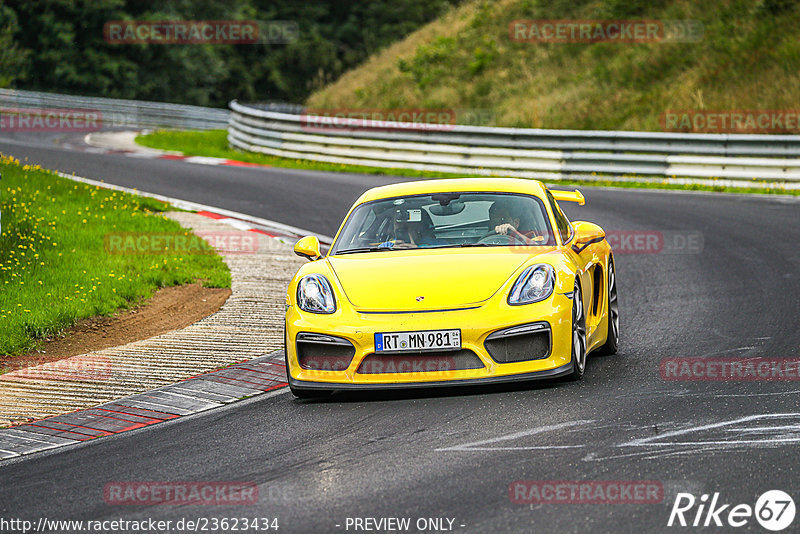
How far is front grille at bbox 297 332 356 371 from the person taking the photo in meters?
7.25

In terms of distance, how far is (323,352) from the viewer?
7.35 metres

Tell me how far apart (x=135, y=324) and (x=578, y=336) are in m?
4.69

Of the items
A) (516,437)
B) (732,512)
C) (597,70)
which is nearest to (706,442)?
(516,437)

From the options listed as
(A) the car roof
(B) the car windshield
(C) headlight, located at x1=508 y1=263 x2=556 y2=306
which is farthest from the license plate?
(A) the car roof

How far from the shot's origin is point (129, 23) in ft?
158

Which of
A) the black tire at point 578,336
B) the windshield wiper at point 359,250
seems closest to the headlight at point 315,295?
the windshield wiper at point 359,250

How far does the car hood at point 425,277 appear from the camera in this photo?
7289 mm

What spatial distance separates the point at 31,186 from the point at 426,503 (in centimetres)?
1317

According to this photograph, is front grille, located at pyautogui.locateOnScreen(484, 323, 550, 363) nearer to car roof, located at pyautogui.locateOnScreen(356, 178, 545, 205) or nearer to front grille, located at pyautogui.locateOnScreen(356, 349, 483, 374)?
front grille, located at pyautogui.locateOnScreen(356, 349, 483, 374)

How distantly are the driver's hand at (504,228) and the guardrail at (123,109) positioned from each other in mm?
33696

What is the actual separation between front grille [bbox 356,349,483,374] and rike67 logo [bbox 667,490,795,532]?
2.18 meters

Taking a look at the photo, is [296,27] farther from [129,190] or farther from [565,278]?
[565,278]

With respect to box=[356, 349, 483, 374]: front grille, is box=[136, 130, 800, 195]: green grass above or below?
below

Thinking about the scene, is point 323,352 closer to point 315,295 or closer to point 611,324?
point 315,295
